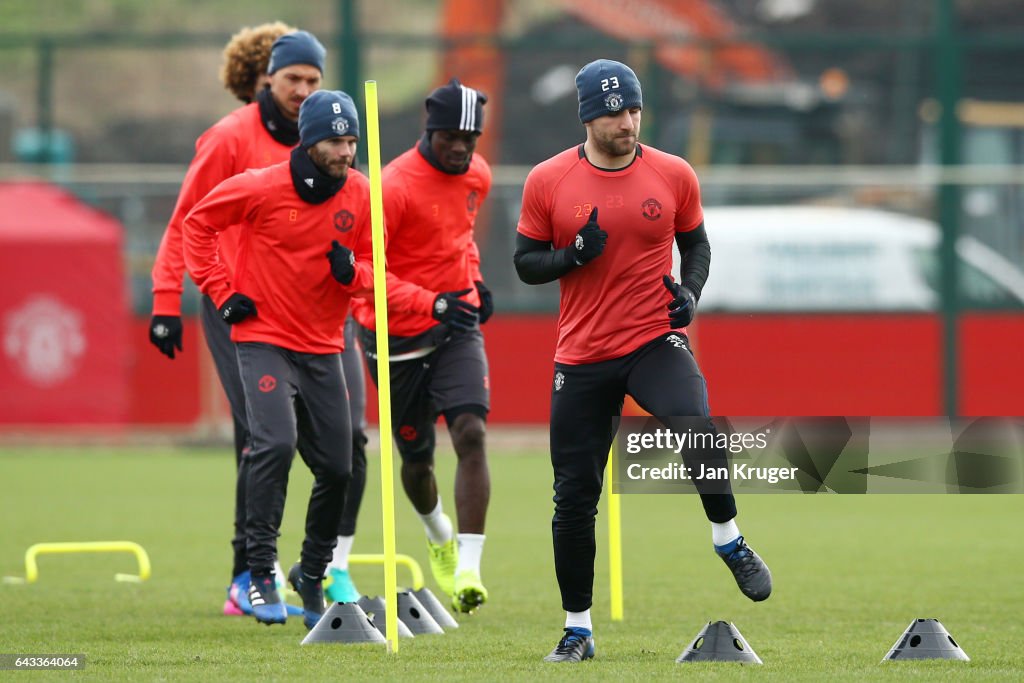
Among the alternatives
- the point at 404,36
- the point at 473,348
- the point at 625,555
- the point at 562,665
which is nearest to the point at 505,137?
the point at 404,36

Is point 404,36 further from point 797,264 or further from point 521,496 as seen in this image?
point 521,496

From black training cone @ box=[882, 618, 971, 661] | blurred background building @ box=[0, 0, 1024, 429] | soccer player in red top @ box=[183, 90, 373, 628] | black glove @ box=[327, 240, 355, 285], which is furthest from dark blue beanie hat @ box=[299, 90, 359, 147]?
blurred background building @ box=[0, 0, 1024, 429]

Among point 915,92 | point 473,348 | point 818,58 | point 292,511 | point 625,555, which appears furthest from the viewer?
point 818,58

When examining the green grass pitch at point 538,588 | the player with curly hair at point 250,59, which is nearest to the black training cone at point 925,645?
the green grass pitch at point 538,588

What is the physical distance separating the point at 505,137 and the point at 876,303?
6.83 m

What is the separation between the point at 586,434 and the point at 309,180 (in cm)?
175

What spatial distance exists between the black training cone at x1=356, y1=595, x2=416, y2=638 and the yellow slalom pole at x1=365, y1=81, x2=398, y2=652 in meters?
0.60

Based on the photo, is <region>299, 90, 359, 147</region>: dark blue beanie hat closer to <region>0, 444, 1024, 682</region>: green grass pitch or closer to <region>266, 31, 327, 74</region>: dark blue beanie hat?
<region>266, 31, 327, 74</region>: dark blue beanie hat

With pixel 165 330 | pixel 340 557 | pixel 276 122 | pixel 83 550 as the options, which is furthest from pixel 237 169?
pixel 83 550

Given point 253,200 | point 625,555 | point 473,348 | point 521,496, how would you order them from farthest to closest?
1. point 521,496
2. point 625,555
3. point 473,348
4. point 253,200

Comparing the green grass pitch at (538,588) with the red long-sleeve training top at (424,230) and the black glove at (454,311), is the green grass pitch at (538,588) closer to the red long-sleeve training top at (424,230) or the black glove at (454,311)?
the black glove at (454,311)

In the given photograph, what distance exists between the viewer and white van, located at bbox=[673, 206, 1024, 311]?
21.4 metres

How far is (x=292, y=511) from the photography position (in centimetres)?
1459

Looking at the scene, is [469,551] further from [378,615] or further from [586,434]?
[586,434]
